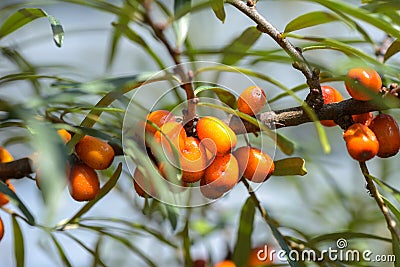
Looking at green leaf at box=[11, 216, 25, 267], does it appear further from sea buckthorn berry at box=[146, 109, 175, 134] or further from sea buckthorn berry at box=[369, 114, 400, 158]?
sea buckthorn berry at box=[369, 114, 400, 158]

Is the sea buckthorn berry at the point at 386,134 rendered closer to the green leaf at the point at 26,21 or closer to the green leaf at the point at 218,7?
the green leaf at the point at 218,7

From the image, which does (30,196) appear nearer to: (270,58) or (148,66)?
(148,66)

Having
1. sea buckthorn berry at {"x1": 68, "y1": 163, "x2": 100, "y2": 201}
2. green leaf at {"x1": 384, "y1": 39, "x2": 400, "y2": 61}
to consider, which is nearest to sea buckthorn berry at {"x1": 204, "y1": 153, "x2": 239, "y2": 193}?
sea buckthorn berry at {"x1": 68, "y1": 163, "x2": 100, "y2": 201}

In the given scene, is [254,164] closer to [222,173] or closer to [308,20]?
[222,173]

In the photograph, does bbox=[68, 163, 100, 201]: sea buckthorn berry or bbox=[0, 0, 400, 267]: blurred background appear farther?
bbox=[0, 0, 400, 267]: blurred background

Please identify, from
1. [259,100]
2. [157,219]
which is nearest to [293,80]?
[157,219]

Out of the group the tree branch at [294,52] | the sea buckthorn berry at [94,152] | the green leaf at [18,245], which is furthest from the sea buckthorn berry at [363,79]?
the green leaf at [18,245]

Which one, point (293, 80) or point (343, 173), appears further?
point (343, 173)
